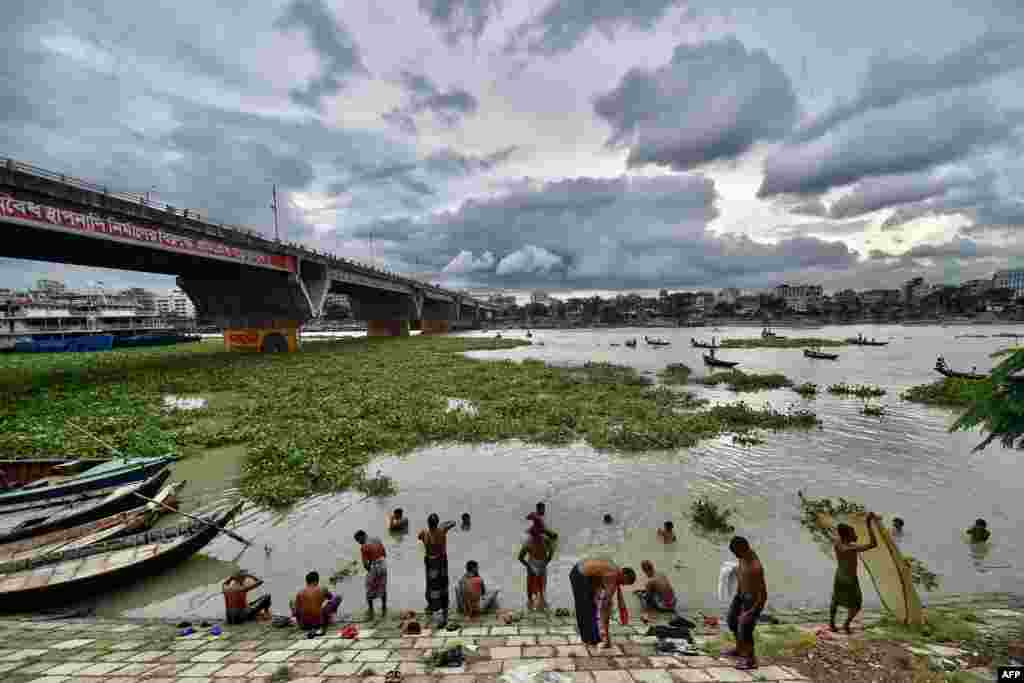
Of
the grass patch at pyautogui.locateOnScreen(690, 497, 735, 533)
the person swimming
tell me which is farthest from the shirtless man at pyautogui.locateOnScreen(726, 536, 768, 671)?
the person swimming

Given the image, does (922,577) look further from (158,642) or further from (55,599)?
(55,599)

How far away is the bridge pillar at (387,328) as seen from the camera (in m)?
93.8

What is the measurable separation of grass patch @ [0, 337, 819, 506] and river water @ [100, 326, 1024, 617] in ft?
3.86

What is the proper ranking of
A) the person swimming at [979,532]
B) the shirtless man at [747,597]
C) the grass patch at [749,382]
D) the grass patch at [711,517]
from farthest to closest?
the grass patch at [749,382], the grass patch at [711,517], the person swimming at [979,532], the shirtless man at [747,597]

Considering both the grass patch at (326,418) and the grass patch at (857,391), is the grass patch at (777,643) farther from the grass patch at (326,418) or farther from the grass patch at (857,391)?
the grass patch at (857,391)

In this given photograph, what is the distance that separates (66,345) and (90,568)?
91.3 metres

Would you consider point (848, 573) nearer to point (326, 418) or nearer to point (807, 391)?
point (326, 418)

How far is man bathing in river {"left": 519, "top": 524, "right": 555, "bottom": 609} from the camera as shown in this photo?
24.2 ft

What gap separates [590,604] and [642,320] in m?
176

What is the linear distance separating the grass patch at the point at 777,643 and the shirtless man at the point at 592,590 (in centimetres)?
148

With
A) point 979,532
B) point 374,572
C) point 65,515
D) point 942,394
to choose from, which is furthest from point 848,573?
point 942,394

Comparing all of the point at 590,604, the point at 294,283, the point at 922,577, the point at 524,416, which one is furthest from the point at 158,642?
the point at 294,283

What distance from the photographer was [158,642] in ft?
20.6

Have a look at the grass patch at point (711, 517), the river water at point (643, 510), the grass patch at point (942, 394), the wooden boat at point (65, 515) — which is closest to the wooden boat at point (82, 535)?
the wooden boat at point (65, 515)
